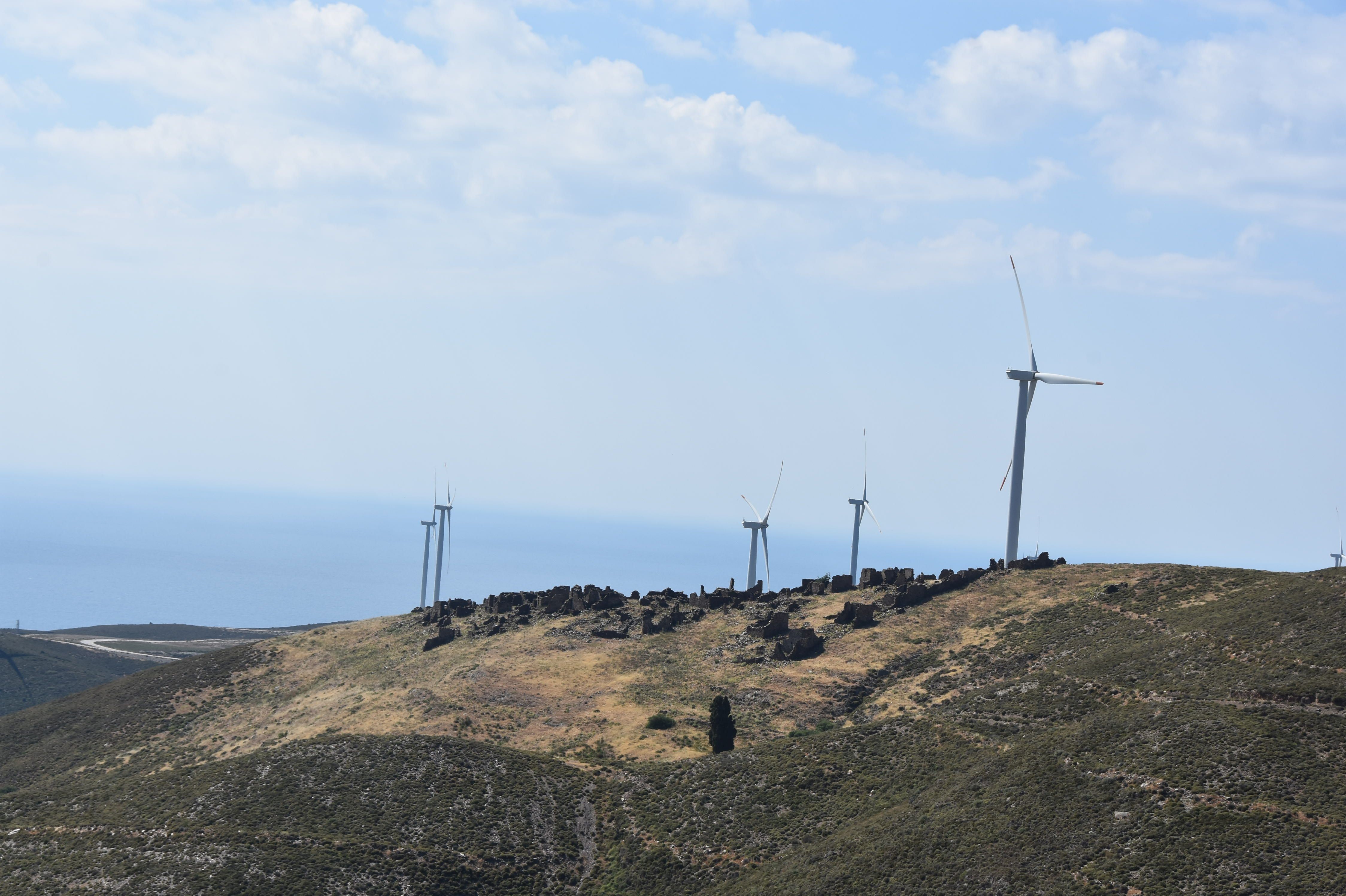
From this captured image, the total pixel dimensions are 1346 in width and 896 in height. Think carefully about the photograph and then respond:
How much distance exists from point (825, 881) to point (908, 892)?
16.2 ft

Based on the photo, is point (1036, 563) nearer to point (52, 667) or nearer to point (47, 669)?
point (47, 669)

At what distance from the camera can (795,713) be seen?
86625 millimetres

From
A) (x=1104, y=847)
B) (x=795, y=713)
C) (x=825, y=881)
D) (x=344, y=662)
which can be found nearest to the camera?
(x=1104, y=847)

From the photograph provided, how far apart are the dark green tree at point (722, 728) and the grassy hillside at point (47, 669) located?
119801 mm

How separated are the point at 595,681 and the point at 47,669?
384ft

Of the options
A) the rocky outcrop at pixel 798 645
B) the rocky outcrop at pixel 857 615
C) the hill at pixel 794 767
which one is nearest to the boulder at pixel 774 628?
the hill at pixel 794 767

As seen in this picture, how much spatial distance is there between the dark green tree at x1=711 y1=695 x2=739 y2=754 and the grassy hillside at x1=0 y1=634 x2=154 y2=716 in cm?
11980

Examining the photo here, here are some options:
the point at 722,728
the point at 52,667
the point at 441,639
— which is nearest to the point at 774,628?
the point at 722,728

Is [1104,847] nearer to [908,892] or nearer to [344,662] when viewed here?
[908,892]

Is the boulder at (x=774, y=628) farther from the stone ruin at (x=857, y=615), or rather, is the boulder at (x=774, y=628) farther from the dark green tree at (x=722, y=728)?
the dark green tree at (x=722, y=728)

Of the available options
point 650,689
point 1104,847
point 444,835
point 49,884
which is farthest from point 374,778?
point 1104,847

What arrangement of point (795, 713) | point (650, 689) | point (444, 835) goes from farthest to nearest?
point (650, 689), point (795, 713), point (444, 835)

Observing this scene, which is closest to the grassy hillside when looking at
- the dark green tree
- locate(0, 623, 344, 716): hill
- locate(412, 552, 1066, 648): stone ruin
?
locate(0, 623, 344, 716): hill

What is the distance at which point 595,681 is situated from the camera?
9750 centimetres
